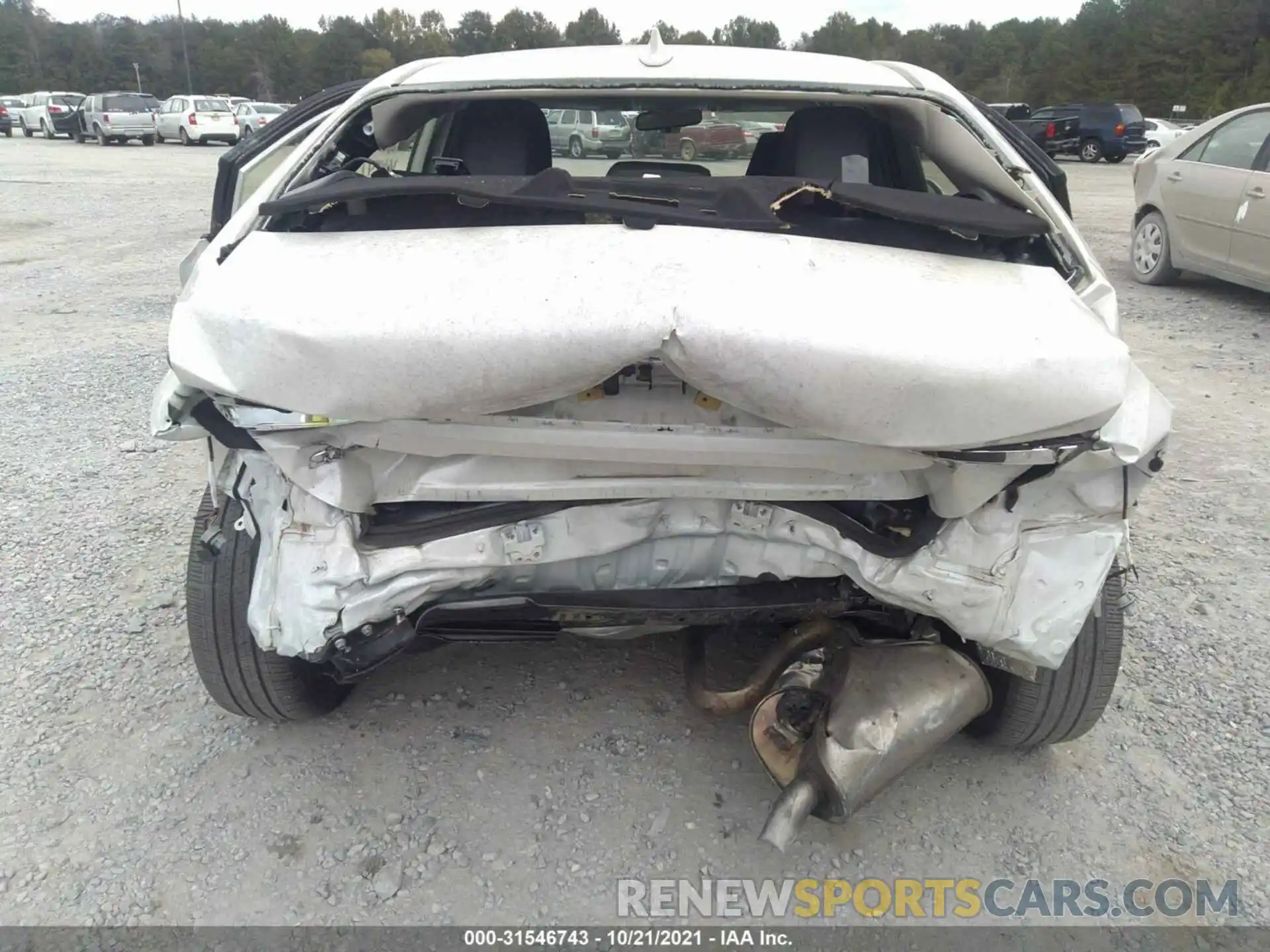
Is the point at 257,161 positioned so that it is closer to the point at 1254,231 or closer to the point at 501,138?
the point at 501,138

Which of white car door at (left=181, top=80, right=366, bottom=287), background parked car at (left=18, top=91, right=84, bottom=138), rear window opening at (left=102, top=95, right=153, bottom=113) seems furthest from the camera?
background parked car at (left=18, top=91, right=84, bottom=138)

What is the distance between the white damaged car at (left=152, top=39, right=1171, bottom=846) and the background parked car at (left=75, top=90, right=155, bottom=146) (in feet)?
93.6

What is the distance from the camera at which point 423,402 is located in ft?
5.15

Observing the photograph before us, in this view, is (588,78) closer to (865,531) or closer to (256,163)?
(256,163)

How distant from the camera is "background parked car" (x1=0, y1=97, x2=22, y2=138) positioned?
102 feet

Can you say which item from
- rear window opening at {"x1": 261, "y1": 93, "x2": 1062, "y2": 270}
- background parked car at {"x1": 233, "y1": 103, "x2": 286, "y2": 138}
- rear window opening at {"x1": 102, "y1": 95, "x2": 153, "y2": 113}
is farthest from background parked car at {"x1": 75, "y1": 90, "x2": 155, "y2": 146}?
rear window opening at {"x1": 261, "y1": 93, "x2": 1062, "y2": 270}

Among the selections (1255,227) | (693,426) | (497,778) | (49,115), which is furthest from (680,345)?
(49,115)

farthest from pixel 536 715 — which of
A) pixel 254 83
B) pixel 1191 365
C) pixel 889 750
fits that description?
pixel 254 83

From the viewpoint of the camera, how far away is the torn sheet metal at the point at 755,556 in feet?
6.11

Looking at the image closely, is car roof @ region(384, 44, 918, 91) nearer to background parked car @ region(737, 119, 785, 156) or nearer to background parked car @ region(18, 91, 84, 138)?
background parked car @ region(737, 119, 785, 156)

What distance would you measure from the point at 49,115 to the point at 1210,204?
106ft

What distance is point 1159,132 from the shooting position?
24.4 meters

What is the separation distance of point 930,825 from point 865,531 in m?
0.77

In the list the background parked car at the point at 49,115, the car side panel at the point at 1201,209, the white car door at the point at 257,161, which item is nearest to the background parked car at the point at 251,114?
the background parked car at the point at 49,115
